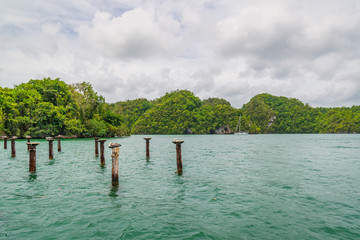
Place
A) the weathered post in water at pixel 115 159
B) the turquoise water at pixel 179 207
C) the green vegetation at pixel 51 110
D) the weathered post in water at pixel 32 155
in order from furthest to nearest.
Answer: the green vegetation at pixel 51 110 < the weathered post in water at pixel 32 155 < the weathered post in water at pixel 115 159 < the turquoise water at pixel 179 207

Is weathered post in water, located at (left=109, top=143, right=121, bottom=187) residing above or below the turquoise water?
above

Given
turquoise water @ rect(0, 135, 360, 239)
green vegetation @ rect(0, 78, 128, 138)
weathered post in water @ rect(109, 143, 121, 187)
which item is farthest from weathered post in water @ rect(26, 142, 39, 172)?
green vegetation @ rect(0, 78, 128, 138)

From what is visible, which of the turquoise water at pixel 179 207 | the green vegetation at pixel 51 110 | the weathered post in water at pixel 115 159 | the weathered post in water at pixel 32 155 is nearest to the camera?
the turquoise water at pixel 179 207

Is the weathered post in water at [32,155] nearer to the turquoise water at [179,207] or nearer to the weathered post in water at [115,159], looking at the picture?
the turquoise water at [179,207]

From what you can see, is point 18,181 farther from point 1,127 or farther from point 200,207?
point 1,127

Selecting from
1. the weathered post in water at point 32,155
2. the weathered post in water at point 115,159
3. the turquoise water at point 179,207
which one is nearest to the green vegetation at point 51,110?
the weathered post in water at point 32,155

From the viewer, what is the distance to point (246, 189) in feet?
37.3

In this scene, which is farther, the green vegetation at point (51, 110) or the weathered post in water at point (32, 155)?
the green vegetation at point (51, 110)

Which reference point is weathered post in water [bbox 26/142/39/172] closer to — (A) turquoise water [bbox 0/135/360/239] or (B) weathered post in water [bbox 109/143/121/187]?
(A) turquoise water [bbox 0/135/360/239]

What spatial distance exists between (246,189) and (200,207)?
Result: 352cm

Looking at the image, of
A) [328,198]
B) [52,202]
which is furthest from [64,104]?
[328,198]

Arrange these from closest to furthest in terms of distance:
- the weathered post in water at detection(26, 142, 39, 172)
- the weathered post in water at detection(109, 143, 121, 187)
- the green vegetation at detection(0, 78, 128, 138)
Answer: the weathered post in water at detection(109, 143, 121, 187), the weathered post in water at detection(26, 142, 39, 172), the green vegetation at detection(0, 78, 128, 138)

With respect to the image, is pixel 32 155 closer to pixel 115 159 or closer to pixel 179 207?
pixel 115 159

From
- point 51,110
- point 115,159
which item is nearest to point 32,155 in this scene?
point 115,159
